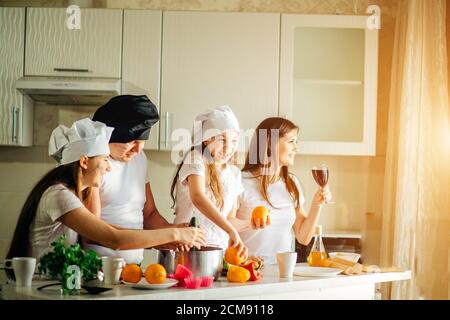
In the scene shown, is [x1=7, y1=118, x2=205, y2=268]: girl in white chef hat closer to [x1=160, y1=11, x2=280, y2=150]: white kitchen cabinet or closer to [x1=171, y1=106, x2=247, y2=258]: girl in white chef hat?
[x1=171, y1=106, x2=247, y2=258]: girl in white chef hat

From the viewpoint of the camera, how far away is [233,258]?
2.04 metres

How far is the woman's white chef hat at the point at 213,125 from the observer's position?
2617 millimetres

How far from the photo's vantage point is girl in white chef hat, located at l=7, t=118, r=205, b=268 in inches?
76.3

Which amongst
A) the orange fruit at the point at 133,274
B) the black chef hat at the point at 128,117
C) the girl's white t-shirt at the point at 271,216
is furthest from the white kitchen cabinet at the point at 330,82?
the orange fruit at the point at 133,274

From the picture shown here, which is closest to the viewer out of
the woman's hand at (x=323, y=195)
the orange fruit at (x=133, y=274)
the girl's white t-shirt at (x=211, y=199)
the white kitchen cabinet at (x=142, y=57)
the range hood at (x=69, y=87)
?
the orange fruit at (x=133, y=274)

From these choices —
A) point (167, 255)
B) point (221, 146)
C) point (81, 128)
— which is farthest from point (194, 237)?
point (221, 146)

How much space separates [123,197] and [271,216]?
0.60 m

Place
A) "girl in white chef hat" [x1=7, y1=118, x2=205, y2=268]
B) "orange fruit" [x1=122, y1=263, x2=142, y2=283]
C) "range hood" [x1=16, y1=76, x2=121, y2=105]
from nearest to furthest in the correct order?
"orange fruit" [x1=122, y1=263, x2=142, y2=283], "girl in white chef hat" [x1=7, y1=118, x2=205, y2=268], "range hood" [x1=16, y1=76, x2=121, y2=105]

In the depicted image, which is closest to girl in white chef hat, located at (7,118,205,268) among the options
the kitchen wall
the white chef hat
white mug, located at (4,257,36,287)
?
the white chef hat

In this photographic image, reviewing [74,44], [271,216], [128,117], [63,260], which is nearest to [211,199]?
[271,216]

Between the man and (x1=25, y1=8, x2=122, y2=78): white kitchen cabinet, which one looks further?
(x1=25, y1=8, x2=122, y2=78): white kitchen cabinet

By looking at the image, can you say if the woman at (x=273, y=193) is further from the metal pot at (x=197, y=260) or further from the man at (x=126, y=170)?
the metal pot at (x=197, y=260)

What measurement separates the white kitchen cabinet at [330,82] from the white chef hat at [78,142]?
1476 mm

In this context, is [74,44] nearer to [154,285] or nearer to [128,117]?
[128,117]
